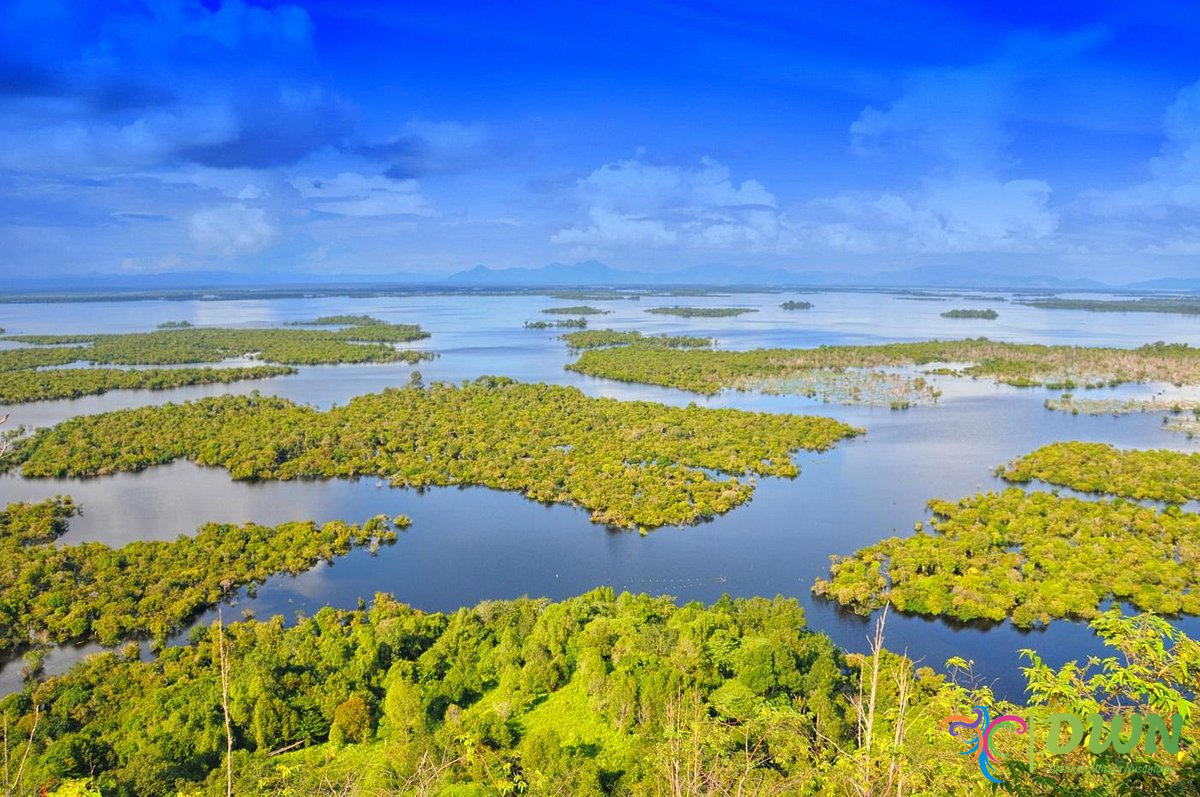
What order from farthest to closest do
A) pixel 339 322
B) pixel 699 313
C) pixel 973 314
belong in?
1. pixel 699 313
2. pixel 973 314
3. pixel 339 322

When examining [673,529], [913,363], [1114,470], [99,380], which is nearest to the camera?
[673,529]

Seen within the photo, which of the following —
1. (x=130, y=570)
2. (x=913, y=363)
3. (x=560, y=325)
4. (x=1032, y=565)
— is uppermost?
(x=560, y=325)

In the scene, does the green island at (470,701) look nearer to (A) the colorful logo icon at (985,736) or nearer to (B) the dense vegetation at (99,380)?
(A) the colorful logo icon at (985,736)

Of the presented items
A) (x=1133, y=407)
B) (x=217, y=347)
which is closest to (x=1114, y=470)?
(x=1133, y=407)

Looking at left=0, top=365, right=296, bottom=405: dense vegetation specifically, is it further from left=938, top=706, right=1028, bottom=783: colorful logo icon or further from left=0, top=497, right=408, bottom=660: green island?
left=938, top=706, right=1028, bottom=783: colorful logo icon

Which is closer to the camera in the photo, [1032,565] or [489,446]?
[1032,565]

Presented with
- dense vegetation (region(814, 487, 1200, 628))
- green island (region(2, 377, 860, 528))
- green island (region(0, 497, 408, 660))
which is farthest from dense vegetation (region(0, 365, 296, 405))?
dense vegetation (region(814, 487, 1200, 628))

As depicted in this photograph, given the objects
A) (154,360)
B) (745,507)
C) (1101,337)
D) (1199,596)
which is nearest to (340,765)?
(745,507)

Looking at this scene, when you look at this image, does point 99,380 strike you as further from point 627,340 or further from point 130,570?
point 627,340
